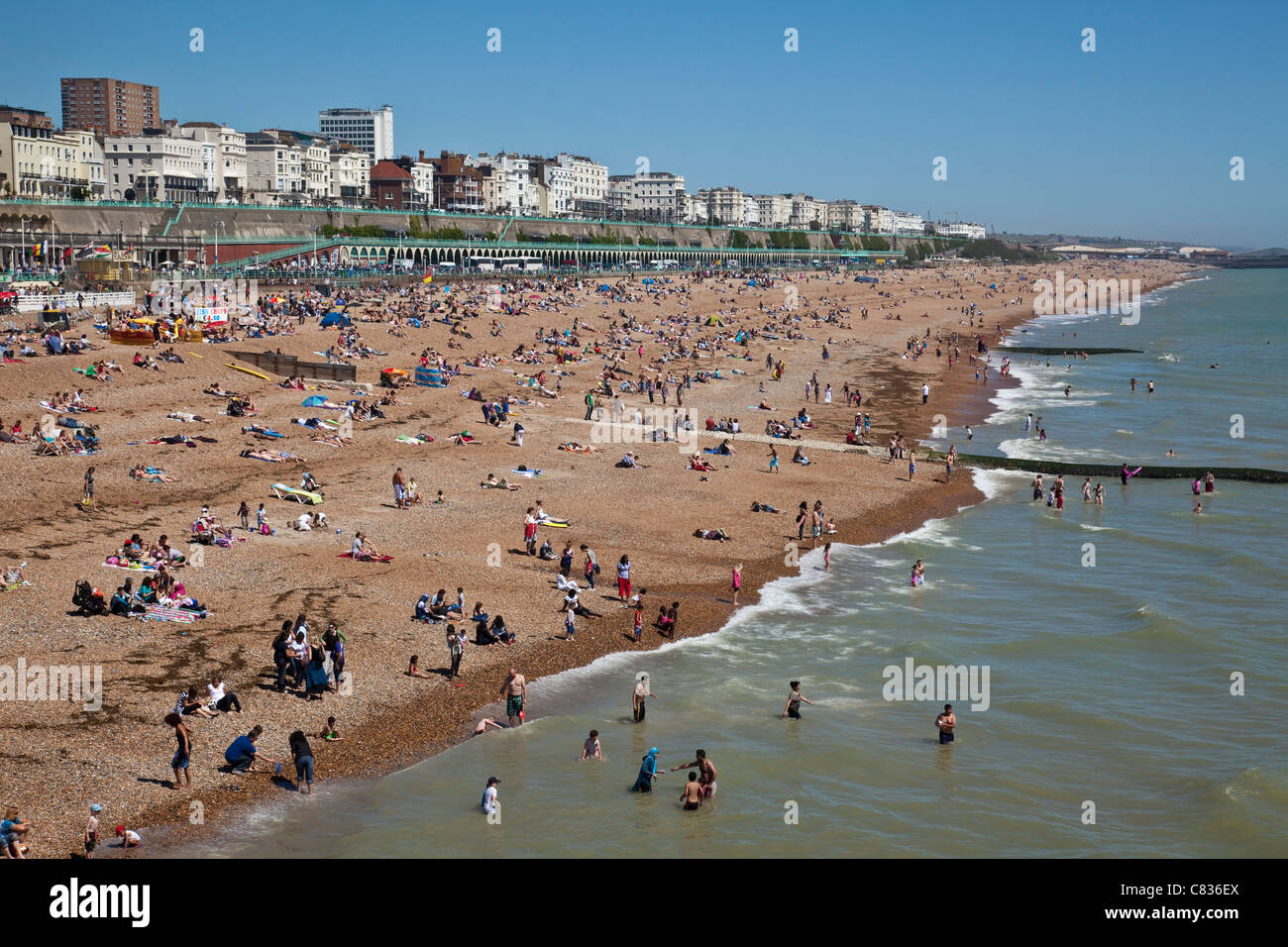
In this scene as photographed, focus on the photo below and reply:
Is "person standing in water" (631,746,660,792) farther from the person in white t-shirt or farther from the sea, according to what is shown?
the person in white t-shirt

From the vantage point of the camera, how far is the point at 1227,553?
28.0m

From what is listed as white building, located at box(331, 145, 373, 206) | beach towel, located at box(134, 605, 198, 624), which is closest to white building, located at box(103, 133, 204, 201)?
white building, located at box(331, 145, 373, 206)

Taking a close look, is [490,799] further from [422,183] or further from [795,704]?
[422,183]

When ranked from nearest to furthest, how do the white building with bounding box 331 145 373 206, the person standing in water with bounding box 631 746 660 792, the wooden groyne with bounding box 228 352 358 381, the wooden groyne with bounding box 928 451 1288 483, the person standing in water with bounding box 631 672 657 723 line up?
1. the person standing in water with bounding box 631 746 660 792
2. the person standing in water with bounding box 631 672 657 723
3. the wooden groyne with bounding box 928 451 1288 483
4. the wooden groyne with bounding box 228 352 358 381
5. the white building with bounding box 331 145 373 206

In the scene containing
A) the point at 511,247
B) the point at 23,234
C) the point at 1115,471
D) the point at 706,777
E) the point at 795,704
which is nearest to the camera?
the point at 706,777

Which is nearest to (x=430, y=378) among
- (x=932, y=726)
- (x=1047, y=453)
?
(x=1047, y=453)

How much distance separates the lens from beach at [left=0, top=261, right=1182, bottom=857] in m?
14.8

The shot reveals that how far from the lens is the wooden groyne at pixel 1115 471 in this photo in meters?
36.1

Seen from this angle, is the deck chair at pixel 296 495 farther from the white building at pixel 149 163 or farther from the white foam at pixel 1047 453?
the white building at pixel 149 163

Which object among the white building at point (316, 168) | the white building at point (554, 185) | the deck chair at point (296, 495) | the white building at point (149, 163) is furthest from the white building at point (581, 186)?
the deck chair at point (296, 495)

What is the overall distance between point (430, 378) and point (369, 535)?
18785 mm

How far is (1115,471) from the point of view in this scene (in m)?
36.2

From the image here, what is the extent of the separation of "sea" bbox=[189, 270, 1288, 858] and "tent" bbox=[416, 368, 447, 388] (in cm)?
2002

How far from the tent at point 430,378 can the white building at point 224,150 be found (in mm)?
87132
